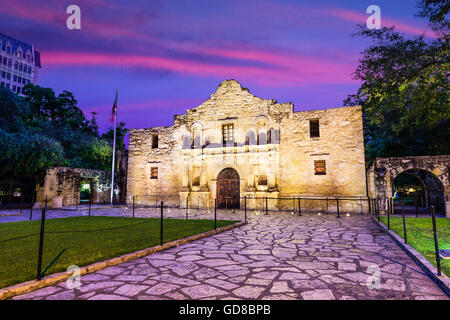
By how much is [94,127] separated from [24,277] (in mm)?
33930

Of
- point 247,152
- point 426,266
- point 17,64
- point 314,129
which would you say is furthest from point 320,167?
point 17,64

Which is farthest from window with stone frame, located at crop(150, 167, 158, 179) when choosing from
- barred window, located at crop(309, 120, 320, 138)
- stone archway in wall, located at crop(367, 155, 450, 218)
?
stone archway in wall, located at crop(367, 155, 450, 218)

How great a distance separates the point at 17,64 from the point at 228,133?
77.2 meters

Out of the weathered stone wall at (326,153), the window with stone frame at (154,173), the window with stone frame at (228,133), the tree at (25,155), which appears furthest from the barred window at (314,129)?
the tree at (25,155)

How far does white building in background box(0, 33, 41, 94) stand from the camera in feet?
207

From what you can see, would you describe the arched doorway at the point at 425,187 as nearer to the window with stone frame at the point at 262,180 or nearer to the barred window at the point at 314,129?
the barred window at the point at 314,129

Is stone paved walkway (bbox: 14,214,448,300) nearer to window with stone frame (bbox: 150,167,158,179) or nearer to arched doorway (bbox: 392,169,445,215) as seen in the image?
arched doorway (bbox: 392,169,445,215)

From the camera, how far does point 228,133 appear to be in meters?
18.8

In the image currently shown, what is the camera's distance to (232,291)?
10.8 feet

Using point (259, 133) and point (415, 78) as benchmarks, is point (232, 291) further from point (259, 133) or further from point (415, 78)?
point (259, 133)

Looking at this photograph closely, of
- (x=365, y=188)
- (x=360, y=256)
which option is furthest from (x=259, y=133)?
(x=360, y=256)

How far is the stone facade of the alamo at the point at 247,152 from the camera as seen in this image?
1553 centimetres

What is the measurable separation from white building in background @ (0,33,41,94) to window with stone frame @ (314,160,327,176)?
79.0m

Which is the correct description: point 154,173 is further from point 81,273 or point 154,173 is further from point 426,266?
point 426,266
